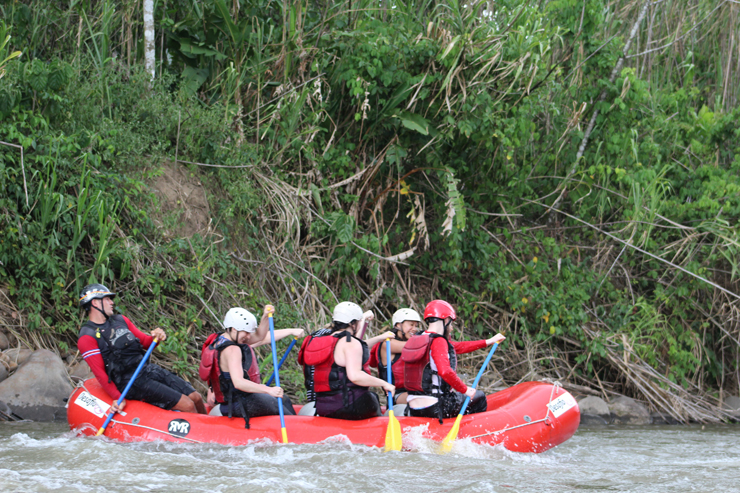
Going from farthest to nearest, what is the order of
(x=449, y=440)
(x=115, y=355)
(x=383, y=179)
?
(x=383, y=179) → (x=115, y=355) → (x=449, y=440)

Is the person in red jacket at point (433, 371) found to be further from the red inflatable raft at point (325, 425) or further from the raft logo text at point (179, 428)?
the raft logo text at point (179, 428)

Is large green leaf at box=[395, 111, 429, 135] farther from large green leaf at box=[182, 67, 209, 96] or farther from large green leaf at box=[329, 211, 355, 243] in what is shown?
large green leaf at box=[182, 67, 209, 96]

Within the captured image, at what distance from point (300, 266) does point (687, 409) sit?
16.2 ft

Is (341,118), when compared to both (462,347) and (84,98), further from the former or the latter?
(462,347)

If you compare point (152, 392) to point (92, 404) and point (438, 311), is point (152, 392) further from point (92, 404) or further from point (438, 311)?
point (438, 311)

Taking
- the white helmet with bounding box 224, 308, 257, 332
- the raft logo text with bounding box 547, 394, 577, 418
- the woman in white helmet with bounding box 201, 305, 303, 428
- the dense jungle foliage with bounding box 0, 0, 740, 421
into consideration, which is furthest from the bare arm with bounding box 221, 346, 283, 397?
the raft logo text with bounding box 547, 394, 577, 418

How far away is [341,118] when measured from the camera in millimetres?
8641

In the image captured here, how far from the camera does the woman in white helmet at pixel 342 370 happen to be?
476 centimetres

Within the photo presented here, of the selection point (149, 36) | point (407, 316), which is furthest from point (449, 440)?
point (149, 36)

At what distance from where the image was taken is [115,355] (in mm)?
5043

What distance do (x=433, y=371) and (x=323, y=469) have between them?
1.29 metres

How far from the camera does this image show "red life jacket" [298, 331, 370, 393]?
15.8 ft

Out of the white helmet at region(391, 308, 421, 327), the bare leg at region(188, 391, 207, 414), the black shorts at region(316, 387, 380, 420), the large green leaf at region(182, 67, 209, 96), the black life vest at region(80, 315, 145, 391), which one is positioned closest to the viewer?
the black shorts at region(316, 387, 380, 420)

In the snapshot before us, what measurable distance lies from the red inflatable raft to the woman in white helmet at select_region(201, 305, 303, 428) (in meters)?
0.10
